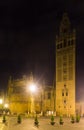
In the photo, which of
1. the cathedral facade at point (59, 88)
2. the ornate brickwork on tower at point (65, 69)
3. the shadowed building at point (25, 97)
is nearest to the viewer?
the ornate brickwork on tower at point (65, 69)

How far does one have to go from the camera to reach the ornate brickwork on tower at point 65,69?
3423 inches

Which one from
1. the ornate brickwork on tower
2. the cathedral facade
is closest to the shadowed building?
the cathedral facade

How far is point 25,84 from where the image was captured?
319 ft

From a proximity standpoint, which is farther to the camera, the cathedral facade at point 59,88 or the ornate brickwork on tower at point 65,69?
the cathedral facade at point 59,88

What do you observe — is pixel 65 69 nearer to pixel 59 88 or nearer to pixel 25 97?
pixel 59 88

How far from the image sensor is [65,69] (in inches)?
3595

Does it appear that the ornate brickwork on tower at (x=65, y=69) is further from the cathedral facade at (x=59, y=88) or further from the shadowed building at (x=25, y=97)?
the shadowed building at (x=25, y=97)

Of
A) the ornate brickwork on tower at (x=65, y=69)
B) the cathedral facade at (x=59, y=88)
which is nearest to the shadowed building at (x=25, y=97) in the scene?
the cathedral facade at (x=59, y=88)

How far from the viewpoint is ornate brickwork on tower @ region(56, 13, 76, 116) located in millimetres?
86938

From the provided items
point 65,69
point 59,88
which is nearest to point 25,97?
point 59,88

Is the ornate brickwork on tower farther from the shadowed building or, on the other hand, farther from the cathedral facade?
the shadowed building

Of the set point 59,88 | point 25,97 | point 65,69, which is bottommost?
point 25,97

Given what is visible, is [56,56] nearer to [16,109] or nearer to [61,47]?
[61,47]

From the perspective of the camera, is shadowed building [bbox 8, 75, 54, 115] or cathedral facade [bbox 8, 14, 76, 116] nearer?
cathedral facade [bbox 8, 14, 76, 116]
